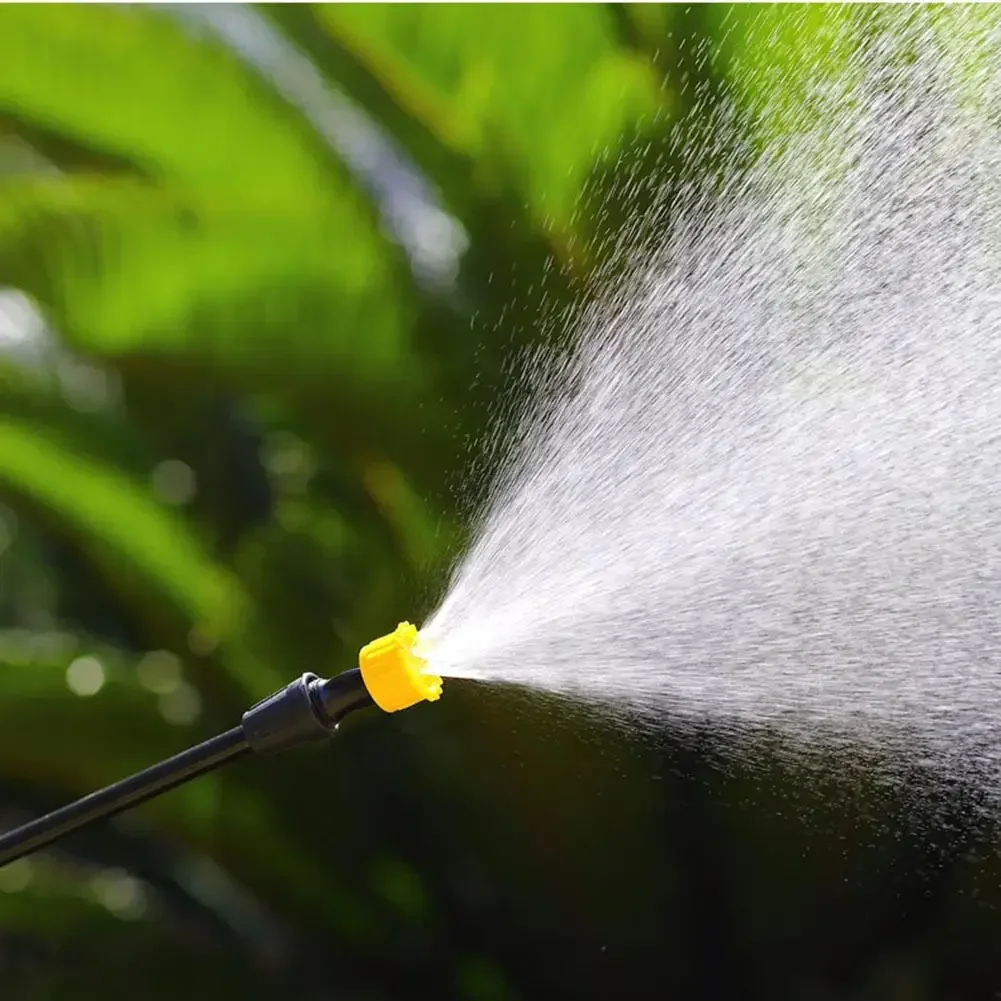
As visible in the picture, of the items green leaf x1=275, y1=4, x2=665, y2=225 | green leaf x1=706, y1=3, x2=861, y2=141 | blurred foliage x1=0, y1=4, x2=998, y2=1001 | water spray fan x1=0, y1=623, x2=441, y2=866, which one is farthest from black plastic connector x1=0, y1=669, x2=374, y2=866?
green leaf x1=275, y1=4, x2=665, y2=225

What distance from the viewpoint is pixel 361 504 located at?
2.93 meters

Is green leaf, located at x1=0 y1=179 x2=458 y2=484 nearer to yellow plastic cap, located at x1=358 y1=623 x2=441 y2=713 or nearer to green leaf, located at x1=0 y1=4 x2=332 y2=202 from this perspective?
green leaf, located at x1=0 y1=4 x2=332 y2=202

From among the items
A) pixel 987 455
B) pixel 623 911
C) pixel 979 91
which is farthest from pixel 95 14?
pixel 623 911

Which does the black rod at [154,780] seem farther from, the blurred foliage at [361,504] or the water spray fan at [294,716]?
the blurred foliage at [361,504]

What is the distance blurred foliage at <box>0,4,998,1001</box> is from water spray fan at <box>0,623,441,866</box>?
1.19 metres

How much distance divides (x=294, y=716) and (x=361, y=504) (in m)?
1.86

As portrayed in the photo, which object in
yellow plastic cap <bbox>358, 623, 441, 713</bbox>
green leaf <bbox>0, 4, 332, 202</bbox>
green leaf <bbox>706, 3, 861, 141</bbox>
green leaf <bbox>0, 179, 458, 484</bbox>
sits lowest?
yellow plastic cap <bbox>358, 623, 441, 713</bbox>

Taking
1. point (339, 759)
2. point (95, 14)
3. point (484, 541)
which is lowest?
point (484, 541)

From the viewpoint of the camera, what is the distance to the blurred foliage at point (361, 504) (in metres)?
2.43

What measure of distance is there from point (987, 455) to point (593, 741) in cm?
86

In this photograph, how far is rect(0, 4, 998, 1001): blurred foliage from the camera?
2.43m

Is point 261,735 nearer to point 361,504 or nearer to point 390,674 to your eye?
point 390,674

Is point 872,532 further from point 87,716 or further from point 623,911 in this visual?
point 87,716

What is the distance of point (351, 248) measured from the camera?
2.70 metres
